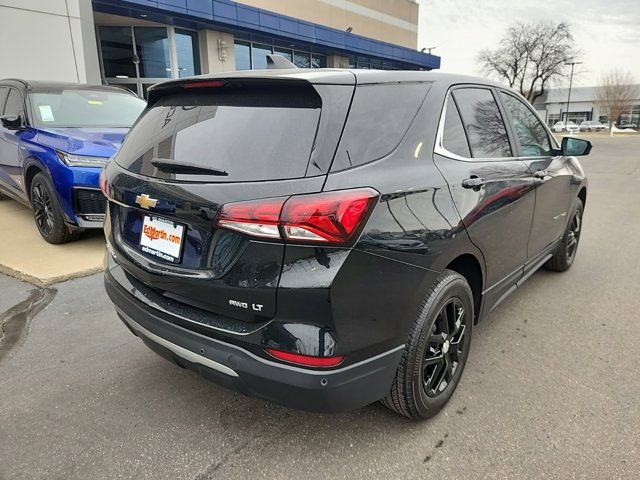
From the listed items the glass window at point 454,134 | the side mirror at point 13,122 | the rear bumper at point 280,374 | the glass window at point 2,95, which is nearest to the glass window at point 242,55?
the glass window at point 2,95

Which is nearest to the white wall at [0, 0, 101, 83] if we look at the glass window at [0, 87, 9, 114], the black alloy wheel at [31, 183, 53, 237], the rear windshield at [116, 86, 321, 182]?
the glass window at [0, 87, 9, 114]

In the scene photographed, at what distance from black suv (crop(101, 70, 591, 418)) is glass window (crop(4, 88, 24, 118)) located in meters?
4.14

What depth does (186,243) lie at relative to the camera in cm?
200

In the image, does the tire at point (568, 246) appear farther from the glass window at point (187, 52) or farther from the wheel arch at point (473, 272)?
the glass window at point (187, 52)

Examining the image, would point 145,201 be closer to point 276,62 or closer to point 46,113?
point 276,62

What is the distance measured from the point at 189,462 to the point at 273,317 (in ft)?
2.90

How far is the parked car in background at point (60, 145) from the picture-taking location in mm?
4691

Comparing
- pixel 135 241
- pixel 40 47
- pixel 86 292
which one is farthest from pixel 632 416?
pixel 40 47

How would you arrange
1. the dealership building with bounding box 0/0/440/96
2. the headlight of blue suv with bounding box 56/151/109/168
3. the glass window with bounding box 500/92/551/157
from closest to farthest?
the glass window with bounding box 500/92/551/157 → the headlight of blue suv with bounding box 56/151/109/168 → the dealership building with bounding box 0/0/440/96

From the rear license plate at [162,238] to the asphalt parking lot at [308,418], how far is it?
36.0 inches

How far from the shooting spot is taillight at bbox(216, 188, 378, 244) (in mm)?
1724

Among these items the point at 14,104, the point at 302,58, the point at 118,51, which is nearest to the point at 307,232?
the point at 14,104

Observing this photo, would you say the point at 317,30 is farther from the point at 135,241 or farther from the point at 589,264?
the point at 135,241

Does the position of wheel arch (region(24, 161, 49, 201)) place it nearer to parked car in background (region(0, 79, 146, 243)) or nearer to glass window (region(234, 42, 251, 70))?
parked car in background (region(0, 79, 146, 243))
